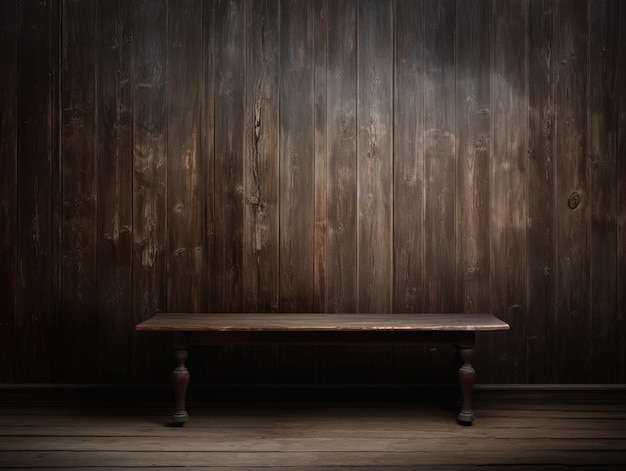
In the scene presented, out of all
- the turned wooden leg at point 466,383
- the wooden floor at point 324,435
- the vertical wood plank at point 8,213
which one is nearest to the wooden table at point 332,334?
the turned wooden leg at point 466,383

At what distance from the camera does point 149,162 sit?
290cm

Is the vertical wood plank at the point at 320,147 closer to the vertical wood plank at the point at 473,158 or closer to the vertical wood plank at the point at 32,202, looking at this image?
the vertical wood plank at the point at 473,158

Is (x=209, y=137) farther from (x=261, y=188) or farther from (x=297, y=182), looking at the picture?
(x=297, y=182)

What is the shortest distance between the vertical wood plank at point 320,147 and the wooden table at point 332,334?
0.41m

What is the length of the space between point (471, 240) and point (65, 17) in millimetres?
2506

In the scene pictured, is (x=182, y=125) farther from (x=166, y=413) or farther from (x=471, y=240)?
(x=471, y=240)

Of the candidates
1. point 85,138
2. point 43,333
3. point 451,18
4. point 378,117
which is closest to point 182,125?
point 85,138

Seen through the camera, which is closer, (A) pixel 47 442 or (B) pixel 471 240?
(A) pixel 47 442

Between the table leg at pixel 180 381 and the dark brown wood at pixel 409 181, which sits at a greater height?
the dark brown wood at pixel 409 181

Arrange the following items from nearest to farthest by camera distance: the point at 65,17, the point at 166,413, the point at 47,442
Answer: the point at 47,442 → the point at 166,413 → the point at 65,17

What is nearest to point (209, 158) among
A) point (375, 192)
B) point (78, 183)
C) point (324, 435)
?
point (78, 183)

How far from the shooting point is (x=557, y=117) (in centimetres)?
291

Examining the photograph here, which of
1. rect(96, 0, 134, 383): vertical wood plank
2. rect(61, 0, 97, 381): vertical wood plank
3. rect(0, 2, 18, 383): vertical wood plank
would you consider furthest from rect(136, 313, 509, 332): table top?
rect(0, 2, 18, 383): vertical wood plank

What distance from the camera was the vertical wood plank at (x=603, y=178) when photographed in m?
2.91
